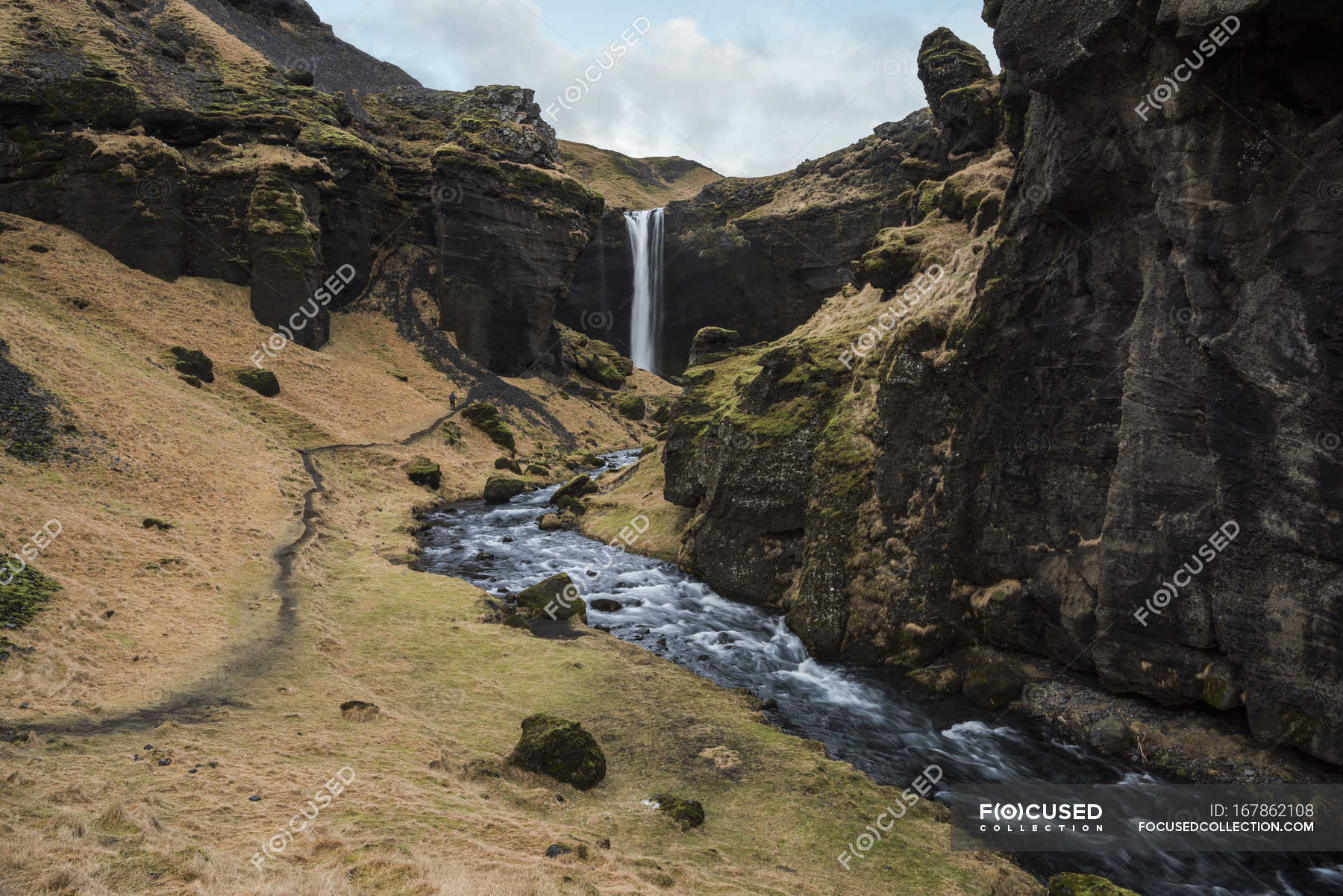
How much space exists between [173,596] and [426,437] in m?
32.6

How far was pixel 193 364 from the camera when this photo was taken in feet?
133

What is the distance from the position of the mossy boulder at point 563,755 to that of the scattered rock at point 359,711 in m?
3.26

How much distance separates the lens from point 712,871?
10.5 metres

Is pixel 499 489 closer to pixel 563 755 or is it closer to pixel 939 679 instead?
pixel 939 679

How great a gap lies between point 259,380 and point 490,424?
56.3 ft

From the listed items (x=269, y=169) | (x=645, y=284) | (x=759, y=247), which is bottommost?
(x=269, y=169)

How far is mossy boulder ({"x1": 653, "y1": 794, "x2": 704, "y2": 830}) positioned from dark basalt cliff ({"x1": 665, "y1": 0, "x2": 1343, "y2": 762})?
969 centimetres

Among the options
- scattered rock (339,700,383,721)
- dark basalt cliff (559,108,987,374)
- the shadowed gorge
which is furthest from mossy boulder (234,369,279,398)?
dark basalt cliff (559,108,987,374)

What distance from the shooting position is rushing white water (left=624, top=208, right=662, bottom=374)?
92.8 metres

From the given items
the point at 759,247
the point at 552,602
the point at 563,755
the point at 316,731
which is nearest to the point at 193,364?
the point at 552,602

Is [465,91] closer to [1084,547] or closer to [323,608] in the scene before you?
[323,608]

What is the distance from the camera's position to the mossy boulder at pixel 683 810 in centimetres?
1182

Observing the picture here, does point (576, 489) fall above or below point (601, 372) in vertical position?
below

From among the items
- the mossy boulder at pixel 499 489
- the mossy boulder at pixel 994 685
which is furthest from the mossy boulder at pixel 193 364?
the mossy boulder at pixel 994 685
